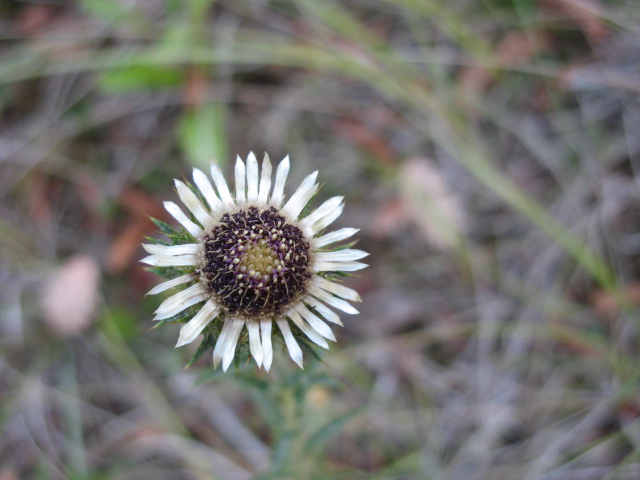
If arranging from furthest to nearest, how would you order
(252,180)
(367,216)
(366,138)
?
(366,138) < (367,216) < (252,180)

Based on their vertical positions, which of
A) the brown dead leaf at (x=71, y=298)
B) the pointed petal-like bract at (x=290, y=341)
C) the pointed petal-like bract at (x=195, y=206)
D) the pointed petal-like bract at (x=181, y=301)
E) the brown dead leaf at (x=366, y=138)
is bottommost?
the pointed petal-like bract at (x=290, y=341)

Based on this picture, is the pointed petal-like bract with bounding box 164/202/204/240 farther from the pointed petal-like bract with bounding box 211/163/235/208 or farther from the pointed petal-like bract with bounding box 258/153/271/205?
the pointed petal-like bract with bounding box 258/153/271/205

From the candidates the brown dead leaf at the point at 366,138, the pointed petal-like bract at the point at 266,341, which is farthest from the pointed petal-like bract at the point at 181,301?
the brown dead leaf at the point at 366,138

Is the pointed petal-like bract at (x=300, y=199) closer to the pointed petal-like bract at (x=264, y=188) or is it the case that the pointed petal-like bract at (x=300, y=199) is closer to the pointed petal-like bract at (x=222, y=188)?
the pointed petal-like bract at (x=264, y=188)

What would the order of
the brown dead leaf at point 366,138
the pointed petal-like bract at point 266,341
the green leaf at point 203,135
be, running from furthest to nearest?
1. the brown dead leaf at point 366,138
2. the green leaf at point 203,135
3. the pointed petal-like bract at point 266,341

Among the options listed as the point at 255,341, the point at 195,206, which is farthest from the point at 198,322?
the point at 195,206

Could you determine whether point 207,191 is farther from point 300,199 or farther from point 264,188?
point 300,199
